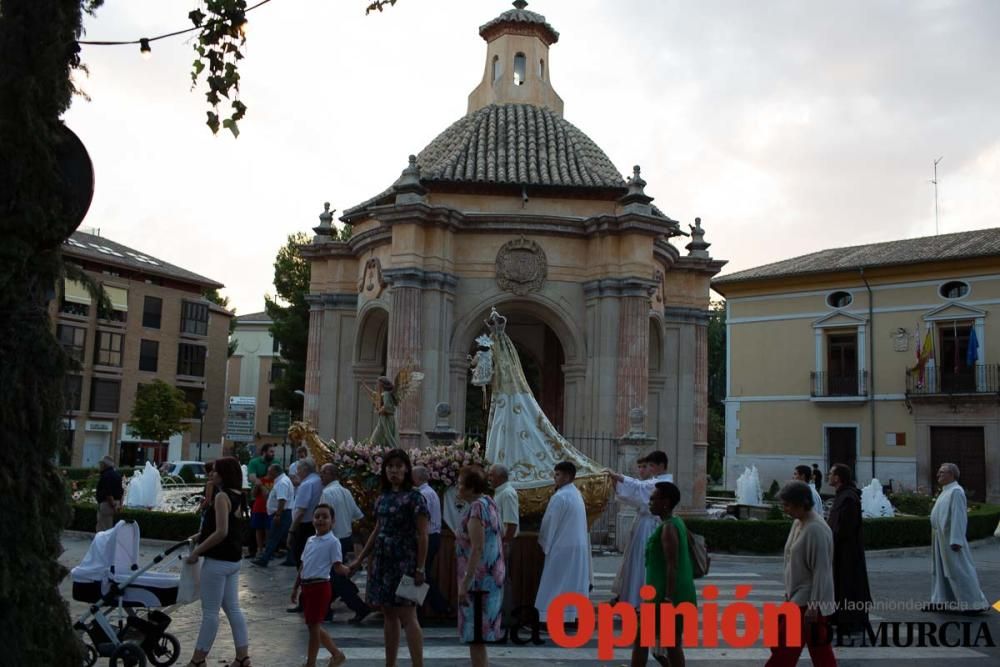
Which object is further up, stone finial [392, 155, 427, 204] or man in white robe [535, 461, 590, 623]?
stone finial [392, 155, 427, 204]

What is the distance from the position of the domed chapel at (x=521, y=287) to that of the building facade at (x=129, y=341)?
87.1 ft

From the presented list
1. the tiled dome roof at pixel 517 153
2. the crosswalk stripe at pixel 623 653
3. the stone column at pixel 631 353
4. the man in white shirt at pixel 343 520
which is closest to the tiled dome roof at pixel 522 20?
the tiled dome roof at pixel 517 153

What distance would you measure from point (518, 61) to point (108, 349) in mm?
33651

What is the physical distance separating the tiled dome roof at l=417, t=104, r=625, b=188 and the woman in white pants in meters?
14.7

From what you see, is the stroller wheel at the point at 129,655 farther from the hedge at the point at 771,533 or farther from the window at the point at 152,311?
the window at the point at 152,311

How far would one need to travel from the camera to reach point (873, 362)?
35.0m

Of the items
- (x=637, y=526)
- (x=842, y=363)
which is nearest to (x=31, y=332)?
(x=637, y=526)

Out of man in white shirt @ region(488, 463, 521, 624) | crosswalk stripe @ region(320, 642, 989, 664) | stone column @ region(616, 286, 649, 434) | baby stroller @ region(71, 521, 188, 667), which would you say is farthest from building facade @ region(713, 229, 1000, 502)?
baby stroller @ region(71, 521, 188, 667)

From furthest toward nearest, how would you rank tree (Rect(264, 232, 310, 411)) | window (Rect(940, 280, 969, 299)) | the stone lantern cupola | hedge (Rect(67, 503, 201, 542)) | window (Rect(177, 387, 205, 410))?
window (Rect(177, 387, 205, 410)), tree (Rect(264, 232, 310, 411)), window (Rect(940, 280, 969, 299)), the stone lantern cupola, hedge (Rect(67, 503, 201, 542))

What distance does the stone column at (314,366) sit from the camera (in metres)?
24.3

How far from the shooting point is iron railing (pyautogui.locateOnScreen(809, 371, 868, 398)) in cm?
3509

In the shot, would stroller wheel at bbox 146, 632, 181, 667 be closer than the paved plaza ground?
Yes

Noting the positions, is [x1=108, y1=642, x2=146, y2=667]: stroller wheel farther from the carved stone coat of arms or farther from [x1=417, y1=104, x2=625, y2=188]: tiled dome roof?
[x1=417, y1=104, x2=625, y2=188]: tiled dome roof

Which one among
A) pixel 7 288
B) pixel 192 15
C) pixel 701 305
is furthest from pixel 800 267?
pixel 7 288
